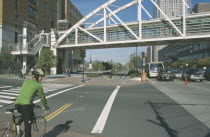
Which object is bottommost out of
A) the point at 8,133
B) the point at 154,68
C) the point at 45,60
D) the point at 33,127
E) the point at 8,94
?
the point at 8,94

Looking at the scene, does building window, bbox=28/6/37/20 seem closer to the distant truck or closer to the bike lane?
the distant truck

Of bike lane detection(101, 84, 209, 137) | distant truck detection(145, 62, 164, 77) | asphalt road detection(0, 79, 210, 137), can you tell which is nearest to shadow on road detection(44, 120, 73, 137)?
asphalt road detection(0, 79, 210, 137)

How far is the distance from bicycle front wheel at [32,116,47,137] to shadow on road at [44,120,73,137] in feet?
1.48

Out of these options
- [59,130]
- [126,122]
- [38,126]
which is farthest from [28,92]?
[126,122]

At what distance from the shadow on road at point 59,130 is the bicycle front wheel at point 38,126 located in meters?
0.45

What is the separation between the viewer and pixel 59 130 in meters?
5.39

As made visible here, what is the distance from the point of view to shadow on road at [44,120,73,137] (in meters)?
5.00

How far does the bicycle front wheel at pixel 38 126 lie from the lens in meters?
4.18

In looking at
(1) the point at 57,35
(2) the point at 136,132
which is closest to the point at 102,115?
(2) the point at 136,132

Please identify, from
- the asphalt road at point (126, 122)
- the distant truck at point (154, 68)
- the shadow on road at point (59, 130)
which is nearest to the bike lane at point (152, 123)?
the asphalt road at point (126, 122)

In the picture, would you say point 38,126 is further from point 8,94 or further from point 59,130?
point 8,94

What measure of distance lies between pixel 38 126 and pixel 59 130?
120 centimetres

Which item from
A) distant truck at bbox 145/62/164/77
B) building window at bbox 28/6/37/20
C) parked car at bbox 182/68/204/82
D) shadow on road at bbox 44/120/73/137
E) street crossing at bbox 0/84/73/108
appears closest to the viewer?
shadow on road at bbox 44/120/73/137

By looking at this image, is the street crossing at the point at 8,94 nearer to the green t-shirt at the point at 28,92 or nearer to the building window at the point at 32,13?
the green t-shirt at the point at 28,92
